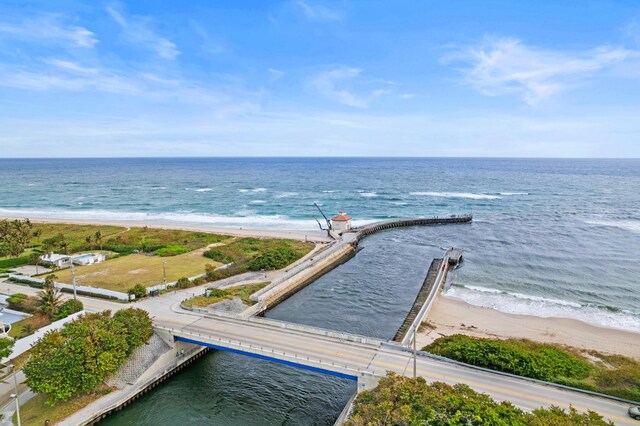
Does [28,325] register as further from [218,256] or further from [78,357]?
[218,256]

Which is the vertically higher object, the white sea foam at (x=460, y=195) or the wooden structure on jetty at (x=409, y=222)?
the white sea foam at (x=460, y=195)

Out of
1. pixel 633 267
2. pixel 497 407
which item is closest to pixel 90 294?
pixel 497 407

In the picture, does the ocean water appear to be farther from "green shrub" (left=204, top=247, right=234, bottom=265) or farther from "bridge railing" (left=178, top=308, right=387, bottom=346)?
"green shrub" (left=204, top=247, right=234, bottom=265)

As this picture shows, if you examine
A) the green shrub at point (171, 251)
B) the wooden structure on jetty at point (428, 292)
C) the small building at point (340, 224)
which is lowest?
the wooden structure on jetty at point (428, 292)

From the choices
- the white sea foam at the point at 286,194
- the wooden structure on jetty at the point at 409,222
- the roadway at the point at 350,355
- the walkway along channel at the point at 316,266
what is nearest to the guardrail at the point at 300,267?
the walkway along channel at the point at 316,266

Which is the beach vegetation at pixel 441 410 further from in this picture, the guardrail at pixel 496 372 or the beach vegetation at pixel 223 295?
the beach vegetation at pixel 223 295

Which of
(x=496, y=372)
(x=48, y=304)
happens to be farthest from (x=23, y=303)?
(x=496, y=372)
